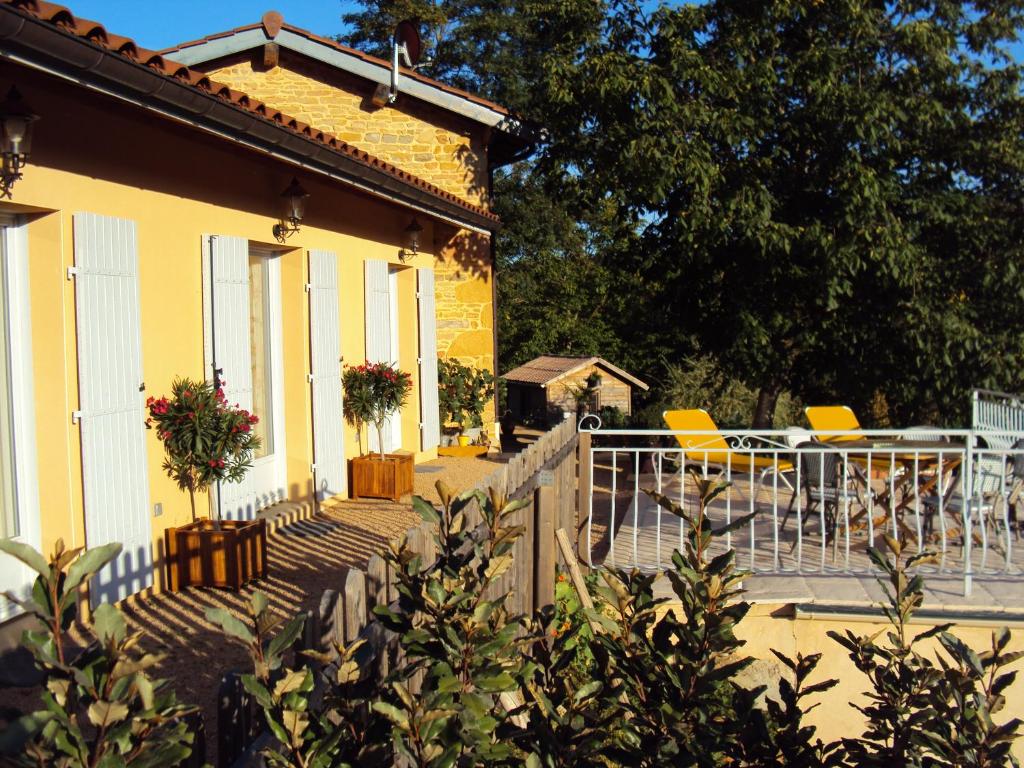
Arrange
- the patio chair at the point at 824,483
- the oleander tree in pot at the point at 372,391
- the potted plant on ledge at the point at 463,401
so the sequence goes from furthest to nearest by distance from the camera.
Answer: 1. the potted plant on ledge at the point at 463,401
2. the oleander tree in pot at the point at 372,391
3. the patio chair at the point at 824,483

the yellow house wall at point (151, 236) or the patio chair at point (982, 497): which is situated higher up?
the yellow house wall at point (151, 236)

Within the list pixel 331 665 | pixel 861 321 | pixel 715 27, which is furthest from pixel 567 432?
pixel 715 27

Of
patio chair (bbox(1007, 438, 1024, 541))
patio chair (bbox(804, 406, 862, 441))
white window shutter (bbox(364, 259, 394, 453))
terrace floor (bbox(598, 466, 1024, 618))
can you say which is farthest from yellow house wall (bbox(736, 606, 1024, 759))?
white window shutter (bbox(364, 259, 394, 453))

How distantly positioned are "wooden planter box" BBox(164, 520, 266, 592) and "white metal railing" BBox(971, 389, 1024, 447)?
650cm

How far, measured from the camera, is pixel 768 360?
10734 mm

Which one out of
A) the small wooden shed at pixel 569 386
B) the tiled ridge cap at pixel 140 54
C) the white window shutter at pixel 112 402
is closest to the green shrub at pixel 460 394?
the small wooden shed at pixel 569 386

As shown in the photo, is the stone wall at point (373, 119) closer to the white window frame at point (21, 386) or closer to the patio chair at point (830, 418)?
the patio chair at point (830, 418)

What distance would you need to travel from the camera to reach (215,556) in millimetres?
5293

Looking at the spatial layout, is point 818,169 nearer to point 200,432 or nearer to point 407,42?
A: point 407,42

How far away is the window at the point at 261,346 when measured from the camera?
720 cm

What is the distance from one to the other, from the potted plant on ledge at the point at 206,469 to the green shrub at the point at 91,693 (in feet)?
12.8

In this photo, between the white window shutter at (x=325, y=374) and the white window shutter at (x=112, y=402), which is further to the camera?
the white window shutter at (x=325, y=374)

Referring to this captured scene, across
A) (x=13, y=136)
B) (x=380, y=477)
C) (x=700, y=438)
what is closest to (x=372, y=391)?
(x=380, y=477)

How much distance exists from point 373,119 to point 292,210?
204 inches
